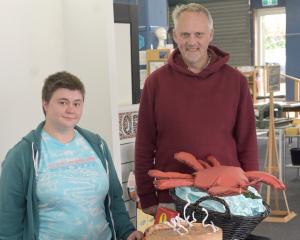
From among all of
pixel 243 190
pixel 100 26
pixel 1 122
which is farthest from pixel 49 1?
pixel 243 190

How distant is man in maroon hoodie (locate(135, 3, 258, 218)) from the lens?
180 cm

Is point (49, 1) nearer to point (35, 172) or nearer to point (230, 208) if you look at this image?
point (35, 172)

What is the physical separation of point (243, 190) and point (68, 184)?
0.62 m

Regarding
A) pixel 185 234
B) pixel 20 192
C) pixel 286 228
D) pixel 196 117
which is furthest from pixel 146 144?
pixel 286 228

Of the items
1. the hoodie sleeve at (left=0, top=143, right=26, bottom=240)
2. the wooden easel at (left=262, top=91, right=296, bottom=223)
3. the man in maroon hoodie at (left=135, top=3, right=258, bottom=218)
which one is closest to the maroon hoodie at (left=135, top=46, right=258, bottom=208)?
the man in maroon hoodie at (left=135, top=3, right=258, bottom=218)

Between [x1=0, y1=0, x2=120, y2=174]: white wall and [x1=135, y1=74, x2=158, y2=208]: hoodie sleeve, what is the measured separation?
54 cm

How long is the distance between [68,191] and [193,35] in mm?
691

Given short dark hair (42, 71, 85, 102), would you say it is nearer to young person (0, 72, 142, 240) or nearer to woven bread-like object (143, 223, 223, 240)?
young person (0, 72, 142, 240)

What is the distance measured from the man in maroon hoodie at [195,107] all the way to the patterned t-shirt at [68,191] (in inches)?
10.2

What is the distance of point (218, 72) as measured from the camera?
1.87 m

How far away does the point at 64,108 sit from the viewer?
172 centimetres

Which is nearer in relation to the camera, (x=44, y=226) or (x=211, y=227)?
(x=211, y=227)

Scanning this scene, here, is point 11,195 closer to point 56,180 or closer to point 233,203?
point 56,180

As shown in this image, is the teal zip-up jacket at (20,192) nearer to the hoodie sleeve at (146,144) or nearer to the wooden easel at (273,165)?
the hoodie sleeve at (146,144)
